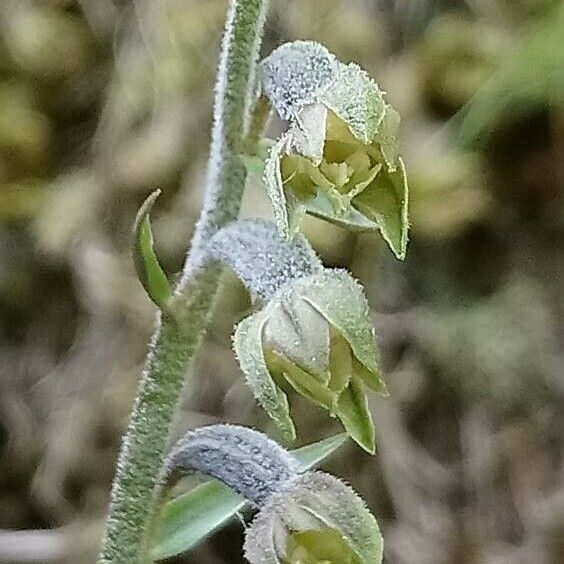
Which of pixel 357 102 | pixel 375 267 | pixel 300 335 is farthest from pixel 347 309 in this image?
pixel 375 267

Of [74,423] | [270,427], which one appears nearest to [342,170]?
[270,427]

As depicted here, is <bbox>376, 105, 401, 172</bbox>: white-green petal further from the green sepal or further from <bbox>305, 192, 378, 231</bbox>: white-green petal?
the green sepal

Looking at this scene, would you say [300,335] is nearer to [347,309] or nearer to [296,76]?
[347,309]

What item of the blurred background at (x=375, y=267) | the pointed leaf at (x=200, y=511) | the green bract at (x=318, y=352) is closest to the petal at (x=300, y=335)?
the green bract at (x=318, y=352)

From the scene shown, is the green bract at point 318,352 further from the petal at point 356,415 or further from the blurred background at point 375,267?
the blurred background at point 375,267

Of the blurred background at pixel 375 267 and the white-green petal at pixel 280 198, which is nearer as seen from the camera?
the white-green petal at pixel 280 198

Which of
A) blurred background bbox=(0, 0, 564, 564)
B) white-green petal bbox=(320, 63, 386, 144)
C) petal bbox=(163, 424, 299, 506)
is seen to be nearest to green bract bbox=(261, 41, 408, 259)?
white-green petal bbox=(320, 63, 386, 144)

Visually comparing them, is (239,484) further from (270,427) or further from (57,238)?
(57,238)
